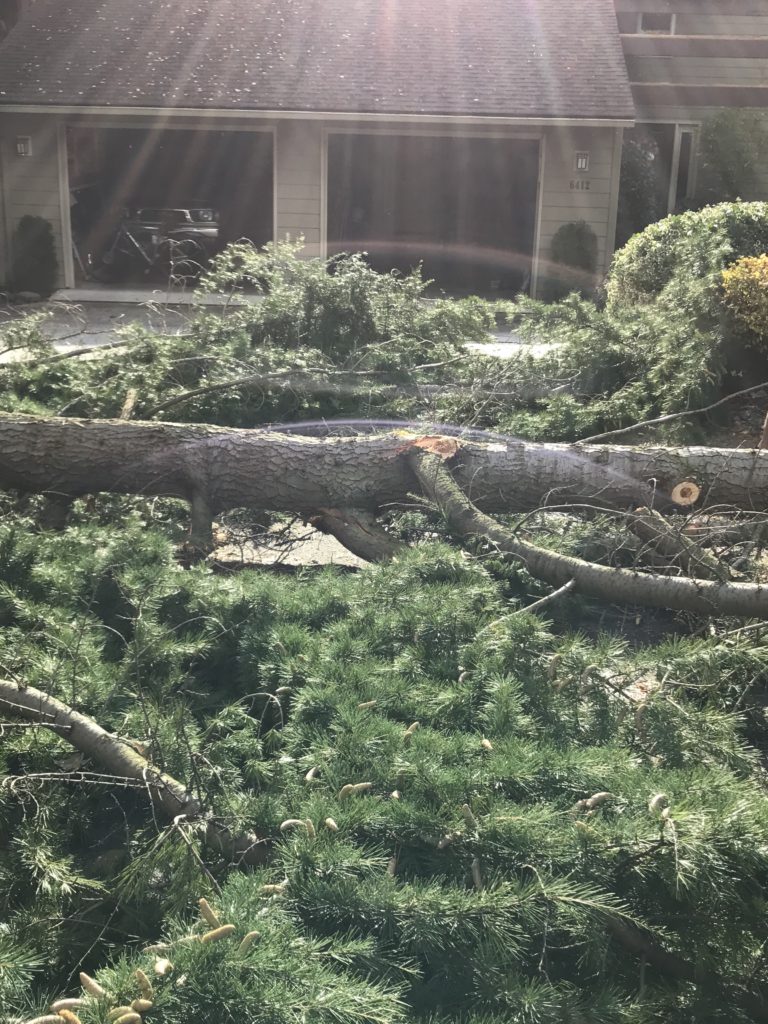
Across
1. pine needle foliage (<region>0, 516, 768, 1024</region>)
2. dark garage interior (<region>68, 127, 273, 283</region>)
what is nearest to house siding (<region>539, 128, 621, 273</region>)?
dark garage interior (<region>68, 127, 273, 283</region>)

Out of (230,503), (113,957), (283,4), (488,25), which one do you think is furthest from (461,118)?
(113,957)

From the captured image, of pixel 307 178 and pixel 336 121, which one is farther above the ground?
pixel 336 121

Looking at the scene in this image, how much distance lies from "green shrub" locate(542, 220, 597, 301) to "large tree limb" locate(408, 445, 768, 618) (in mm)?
10669

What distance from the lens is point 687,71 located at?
18594 millimetres

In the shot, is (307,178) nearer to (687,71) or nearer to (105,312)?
(105,312)

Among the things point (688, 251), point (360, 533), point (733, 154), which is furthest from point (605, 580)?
point (733, 154)

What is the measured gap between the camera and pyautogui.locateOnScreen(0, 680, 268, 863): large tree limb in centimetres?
264

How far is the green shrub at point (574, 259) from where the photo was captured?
48.1ft

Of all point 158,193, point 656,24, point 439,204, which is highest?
point 656,24

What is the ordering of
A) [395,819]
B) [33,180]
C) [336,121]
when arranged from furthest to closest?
[33,180] → [336,121] → [395,819]

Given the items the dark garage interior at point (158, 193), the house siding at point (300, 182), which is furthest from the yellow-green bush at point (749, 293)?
the dark garage interior at point (158, 193)

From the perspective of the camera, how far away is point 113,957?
245 centimetres

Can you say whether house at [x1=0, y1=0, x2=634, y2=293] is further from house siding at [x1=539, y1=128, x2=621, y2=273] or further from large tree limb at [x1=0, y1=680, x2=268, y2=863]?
large tree limb at [x1=0, y1=680, x2=268, y2=863]

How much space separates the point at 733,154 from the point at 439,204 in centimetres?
520
